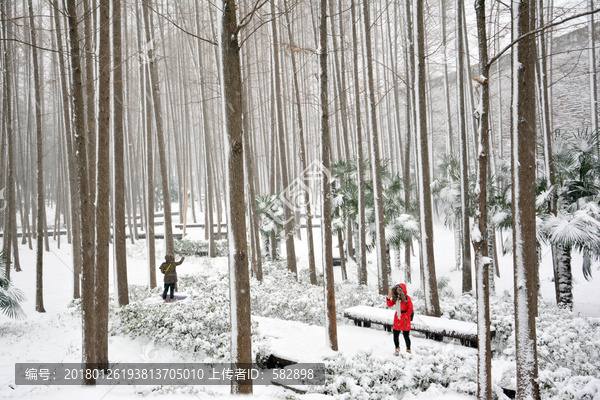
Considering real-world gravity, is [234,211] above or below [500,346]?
above

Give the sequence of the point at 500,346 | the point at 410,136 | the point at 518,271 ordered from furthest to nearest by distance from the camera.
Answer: the point at 410,136
the point at 500,346
the point at 518,271

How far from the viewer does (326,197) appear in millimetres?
5820

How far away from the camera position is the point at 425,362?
4.86 meters

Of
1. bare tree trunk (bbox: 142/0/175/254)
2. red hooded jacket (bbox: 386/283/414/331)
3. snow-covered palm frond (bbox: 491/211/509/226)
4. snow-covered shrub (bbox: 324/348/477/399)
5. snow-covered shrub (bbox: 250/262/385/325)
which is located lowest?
snow-covered shrub (bbox: 250/262/385/325)

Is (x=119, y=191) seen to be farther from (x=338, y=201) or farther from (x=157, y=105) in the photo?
(x=338, y=201)

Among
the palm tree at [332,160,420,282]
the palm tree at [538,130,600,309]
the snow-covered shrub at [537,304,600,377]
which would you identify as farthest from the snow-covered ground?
the palm tree at [332,160,420,282]

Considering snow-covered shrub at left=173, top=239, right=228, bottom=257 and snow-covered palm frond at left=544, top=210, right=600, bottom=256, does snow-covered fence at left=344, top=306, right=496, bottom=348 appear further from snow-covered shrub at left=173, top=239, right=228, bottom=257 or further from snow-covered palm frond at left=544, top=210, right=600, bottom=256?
snow-covered shrub at left=173, top=239, right=228, bottom=257

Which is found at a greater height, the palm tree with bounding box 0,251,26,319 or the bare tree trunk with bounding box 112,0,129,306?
the bare tree trunk with bounding box 112,0,129,306

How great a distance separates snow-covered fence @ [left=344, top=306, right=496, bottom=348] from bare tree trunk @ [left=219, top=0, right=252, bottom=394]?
4049 mm

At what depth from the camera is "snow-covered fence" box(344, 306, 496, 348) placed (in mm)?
5863

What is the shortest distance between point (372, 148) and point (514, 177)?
5173 mm

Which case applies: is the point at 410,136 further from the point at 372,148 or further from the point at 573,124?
the point at 573,124

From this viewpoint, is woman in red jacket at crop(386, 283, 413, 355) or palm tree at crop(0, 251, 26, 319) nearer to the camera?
woman in red jacket at crop(386, 283, 413, 355)

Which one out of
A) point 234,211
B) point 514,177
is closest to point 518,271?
point 514,177
